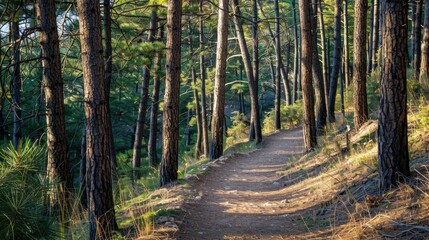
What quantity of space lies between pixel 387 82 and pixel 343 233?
84.9 inches

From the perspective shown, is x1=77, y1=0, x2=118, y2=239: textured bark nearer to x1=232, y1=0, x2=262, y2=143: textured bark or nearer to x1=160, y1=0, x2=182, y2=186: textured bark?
x1=160, y1=0, x2=182, y2=186: textured bark

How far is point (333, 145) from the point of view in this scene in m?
12.4

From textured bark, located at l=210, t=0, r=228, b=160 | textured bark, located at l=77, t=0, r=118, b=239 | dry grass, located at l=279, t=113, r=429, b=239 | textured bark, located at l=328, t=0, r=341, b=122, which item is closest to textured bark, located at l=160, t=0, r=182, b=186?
dry grass, located at l=279, t=113, r=429, b=239

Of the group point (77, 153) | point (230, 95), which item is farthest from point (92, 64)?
point (230, 95)

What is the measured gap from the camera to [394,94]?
6270 mm

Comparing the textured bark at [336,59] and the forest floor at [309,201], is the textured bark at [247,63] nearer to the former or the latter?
the textured bark at [336,59]

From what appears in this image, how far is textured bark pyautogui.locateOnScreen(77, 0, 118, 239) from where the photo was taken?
19.8 ft

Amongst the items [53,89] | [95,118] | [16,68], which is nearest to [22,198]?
[95,118]

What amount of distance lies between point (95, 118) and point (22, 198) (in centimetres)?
189

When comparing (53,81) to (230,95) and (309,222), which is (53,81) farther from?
(230,95)

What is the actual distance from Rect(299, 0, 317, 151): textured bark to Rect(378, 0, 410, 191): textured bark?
274 inches

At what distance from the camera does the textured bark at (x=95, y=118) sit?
6027mm

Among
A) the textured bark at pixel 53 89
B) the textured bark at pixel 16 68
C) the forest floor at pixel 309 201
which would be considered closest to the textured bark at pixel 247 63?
the forest floor at pixel 309 201

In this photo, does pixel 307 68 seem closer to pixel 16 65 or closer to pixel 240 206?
pixel 240 206
